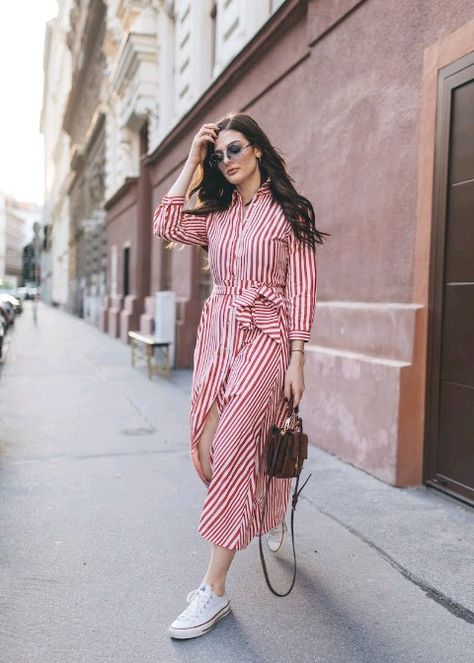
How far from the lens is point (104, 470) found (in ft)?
16.7

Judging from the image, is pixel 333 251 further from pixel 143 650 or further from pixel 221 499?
pixel 143 650

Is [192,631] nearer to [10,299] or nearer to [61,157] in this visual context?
[10,299]

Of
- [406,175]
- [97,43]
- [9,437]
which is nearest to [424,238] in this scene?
[406,175]

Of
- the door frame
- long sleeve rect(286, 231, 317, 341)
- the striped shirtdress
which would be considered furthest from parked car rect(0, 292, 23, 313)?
long sleeve rect(286, 231, 317, 341)

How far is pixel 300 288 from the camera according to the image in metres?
2.76

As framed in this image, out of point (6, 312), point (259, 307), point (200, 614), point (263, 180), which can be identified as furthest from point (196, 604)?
point (6, 312)

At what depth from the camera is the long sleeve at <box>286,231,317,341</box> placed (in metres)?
2.75

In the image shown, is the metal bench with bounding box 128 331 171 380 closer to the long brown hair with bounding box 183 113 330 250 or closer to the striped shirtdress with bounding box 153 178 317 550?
the long brown hair with bounding box 183 113 330 250

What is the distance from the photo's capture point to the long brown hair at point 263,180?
109 inches

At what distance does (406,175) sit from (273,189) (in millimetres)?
2392

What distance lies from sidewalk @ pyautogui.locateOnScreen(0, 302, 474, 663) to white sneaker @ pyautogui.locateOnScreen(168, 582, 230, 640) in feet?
0.14

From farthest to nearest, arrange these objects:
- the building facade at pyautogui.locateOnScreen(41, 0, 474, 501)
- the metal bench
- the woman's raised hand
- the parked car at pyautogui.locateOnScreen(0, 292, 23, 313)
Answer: the parked car at pyautogui.locateOnScreen(0, 292, 23, 313) < the metal bench < the building facade at pyautogui.locateOnScreen(41, 0, 474, 501) < the woman's raised hand

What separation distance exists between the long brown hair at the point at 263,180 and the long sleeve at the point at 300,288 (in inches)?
2.2

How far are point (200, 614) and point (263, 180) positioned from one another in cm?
180
